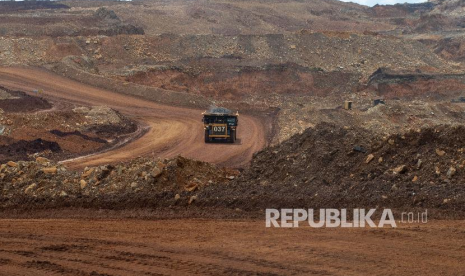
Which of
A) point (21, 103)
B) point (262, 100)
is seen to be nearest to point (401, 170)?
point (21, 103)

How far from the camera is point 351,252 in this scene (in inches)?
432

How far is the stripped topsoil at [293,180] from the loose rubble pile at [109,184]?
0.09ft

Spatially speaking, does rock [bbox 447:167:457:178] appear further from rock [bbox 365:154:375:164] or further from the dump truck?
the dump truck

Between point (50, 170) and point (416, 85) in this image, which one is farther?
point (416, 85)

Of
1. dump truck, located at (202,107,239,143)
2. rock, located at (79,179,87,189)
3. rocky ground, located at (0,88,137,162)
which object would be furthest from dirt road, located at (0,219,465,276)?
dump truck, located at (202,107,239,143)

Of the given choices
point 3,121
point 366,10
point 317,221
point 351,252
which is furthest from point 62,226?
point 366,10

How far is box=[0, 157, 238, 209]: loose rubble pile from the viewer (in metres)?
15.6

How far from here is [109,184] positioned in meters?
16.6

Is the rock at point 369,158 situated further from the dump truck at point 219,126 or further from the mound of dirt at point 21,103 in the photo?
the mound of dirt at point 21,103

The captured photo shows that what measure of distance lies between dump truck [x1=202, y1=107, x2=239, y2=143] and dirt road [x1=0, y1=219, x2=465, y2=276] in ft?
51.9

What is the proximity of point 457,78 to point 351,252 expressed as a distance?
44.0 metres

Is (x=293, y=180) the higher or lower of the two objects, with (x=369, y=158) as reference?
lower
